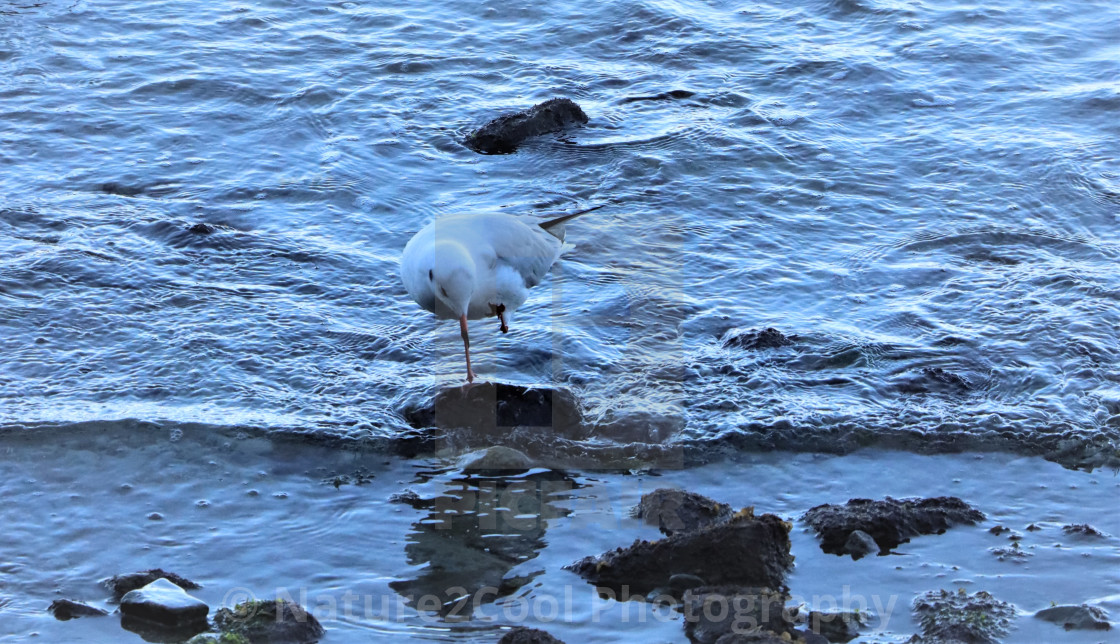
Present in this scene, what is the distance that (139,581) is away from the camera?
157 inches

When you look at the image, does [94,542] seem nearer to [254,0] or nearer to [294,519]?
[294,519]

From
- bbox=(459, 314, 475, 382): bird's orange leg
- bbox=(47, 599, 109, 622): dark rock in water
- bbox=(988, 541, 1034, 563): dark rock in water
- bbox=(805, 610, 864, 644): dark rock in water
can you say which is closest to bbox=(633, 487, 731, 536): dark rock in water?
bbox=(805, 610, 864, 644): dark rock in water

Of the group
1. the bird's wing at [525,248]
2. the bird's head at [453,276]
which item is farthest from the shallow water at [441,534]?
the bird's wing at [525,248]

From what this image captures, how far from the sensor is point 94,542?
4.33m

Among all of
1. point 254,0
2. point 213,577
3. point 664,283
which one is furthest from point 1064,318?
point 254,0

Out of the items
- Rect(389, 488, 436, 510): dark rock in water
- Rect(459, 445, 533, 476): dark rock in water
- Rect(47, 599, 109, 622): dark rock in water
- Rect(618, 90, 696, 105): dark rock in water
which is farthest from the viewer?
Rect(618, 90, 696, 105): dark rock in water

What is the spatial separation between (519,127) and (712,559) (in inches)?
207

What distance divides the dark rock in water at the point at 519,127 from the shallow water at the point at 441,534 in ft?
13.2

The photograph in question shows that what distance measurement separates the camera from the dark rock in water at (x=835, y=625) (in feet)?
12.3

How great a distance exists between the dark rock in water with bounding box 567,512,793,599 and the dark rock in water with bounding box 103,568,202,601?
4.55 ft

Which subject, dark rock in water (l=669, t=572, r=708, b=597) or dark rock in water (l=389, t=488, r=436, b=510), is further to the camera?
dark rock in water (l=389, t=488, r=436, b=510)

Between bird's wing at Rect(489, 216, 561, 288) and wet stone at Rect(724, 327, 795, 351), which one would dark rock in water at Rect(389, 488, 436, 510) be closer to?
bird's wing at Rect(489, 216, 561, 288)

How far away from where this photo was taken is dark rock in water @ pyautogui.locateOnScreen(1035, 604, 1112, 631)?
12.4 feet

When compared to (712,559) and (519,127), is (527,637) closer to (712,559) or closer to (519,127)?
(712,559)
